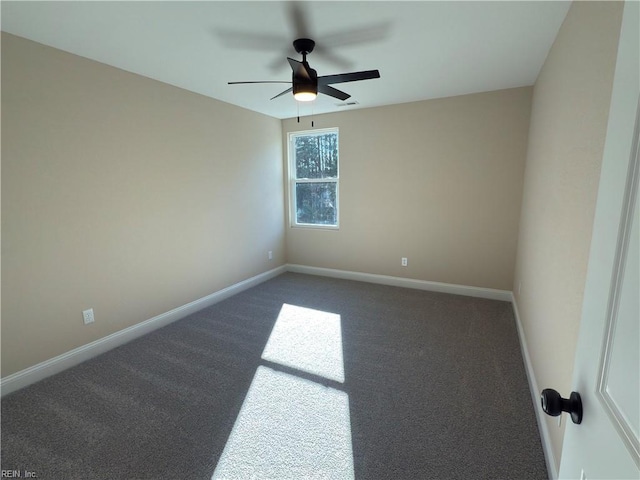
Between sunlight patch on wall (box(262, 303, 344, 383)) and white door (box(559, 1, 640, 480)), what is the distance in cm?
185

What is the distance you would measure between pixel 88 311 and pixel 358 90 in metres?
3.36

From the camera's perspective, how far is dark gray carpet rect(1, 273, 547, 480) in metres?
1.62

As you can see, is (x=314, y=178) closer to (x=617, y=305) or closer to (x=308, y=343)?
(x=308, y=343)

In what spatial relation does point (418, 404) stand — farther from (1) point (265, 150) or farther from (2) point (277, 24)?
(1) point (265, 150)

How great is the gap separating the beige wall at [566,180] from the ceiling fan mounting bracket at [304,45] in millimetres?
1569

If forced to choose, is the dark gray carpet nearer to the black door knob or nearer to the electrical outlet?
the electrical outlet

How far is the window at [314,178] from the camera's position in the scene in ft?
15.2

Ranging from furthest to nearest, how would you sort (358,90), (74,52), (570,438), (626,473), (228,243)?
(228,243) → (358,90) → (74,52) → (570,438) → (626,473)

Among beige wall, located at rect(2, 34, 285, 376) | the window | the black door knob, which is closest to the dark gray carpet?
beige wall, located at rect(2, 34, 285, 376)

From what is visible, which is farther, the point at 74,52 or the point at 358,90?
the point at 358,90

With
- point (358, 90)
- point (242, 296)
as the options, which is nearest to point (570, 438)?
point (358, 90)

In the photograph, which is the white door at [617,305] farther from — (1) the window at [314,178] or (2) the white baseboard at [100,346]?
(1) the window at [314,178]

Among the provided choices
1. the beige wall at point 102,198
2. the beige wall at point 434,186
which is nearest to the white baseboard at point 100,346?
the beige wall at point 102,198

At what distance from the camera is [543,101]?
8.41ft
